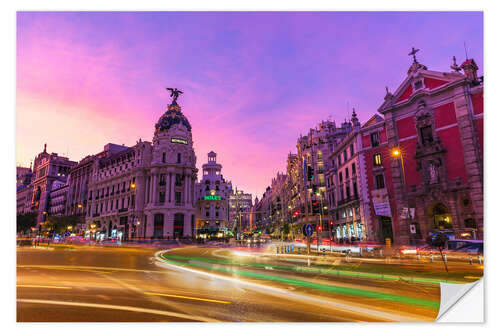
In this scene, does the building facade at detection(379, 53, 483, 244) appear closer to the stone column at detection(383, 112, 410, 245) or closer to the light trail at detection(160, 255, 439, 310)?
the stone column at detection(383, 112, 410, 245)

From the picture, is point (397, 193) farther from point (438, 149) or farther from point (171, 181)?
point (171, 181)

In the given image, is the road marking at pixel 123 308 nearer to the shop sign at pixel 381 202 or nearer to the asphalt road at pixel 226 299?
the asphalt road at pixel 226 299

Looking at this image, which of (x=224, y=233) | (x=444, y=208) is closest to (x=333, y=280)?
(x=444, y=208)

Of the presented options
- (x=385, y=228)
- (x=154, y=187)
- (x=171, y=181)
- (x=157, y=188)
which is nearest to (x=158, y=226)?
(x=157, y=188)

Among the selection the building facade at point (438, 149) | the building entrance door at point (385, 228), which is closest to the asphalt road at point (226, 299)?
the building facade at point (438, 149)

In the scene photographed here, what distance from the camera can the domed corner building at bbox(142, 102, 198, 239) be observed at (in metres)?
60.2

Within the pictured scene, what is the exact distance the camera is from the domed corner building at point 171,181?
2368 inches

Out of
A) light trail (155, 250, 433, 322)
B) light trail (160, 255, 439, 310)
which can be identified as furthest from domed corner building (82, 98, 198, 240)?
light trail (155, 250, 433, 322)

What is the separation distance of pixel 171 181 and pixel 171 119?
577 inches

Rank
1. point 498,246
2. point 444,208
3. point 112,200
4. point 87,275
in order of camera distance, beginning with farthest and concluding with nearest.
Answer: point 112,200 → point 444,208 → point 87,275 → point 498,246
